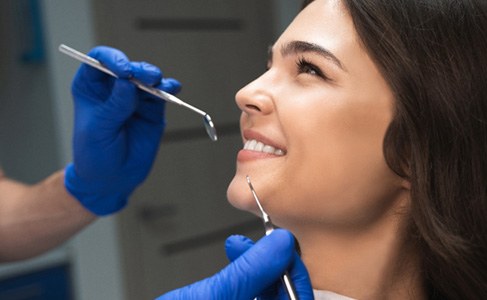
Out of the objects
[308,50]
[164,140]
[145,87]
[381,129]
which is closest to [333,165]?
[381,129]

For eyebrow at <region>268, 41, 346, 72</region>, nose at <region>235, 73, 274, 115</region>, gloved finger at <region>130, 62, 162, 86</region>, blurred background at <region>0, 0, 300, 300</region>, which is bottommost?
blurred background at <region>0, 0, 300, 300</region>

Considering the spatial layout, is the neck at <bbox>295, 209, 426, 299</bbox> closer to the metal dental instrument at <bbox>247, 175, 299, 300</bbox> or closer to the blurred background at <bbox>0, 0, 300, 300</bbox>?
the metal dental instrument at <bbox>247, 175, 299, 300</bbox>

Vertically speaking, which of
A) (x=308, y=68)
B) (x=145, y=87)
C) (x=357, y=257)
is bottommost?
(x=357, y=257)

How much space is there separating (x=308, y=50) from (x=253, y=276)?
436 millimetres

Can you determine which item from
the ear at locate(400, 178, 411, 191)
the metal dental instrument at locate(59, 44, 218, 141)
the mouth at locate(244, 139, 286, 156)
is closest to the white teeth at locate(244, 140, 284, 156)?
the mouth at locate(244, 139, 286, 156)

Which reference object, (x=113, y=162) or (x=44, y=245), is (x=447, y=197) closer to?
(x=113, y=162)

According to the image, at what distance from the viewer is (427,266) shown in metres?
1.24

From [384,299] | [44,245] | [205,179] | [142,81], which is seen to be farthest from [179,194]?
[384,299]

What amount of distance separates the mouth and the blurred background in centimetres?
138

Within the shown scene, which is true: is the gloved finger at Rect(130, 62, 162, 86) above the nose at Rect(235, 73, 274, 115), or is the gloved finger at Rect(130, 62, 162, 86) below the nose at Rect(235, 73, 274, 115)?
below

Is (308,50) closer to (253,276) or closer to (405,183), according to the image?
(405,183)

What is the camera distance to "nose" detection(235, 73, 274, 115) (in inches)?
46.4

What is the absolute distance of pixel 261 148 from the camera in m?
1.19

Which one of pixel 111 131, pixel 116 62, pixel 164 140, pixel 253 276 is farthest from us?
pixel 164 140
